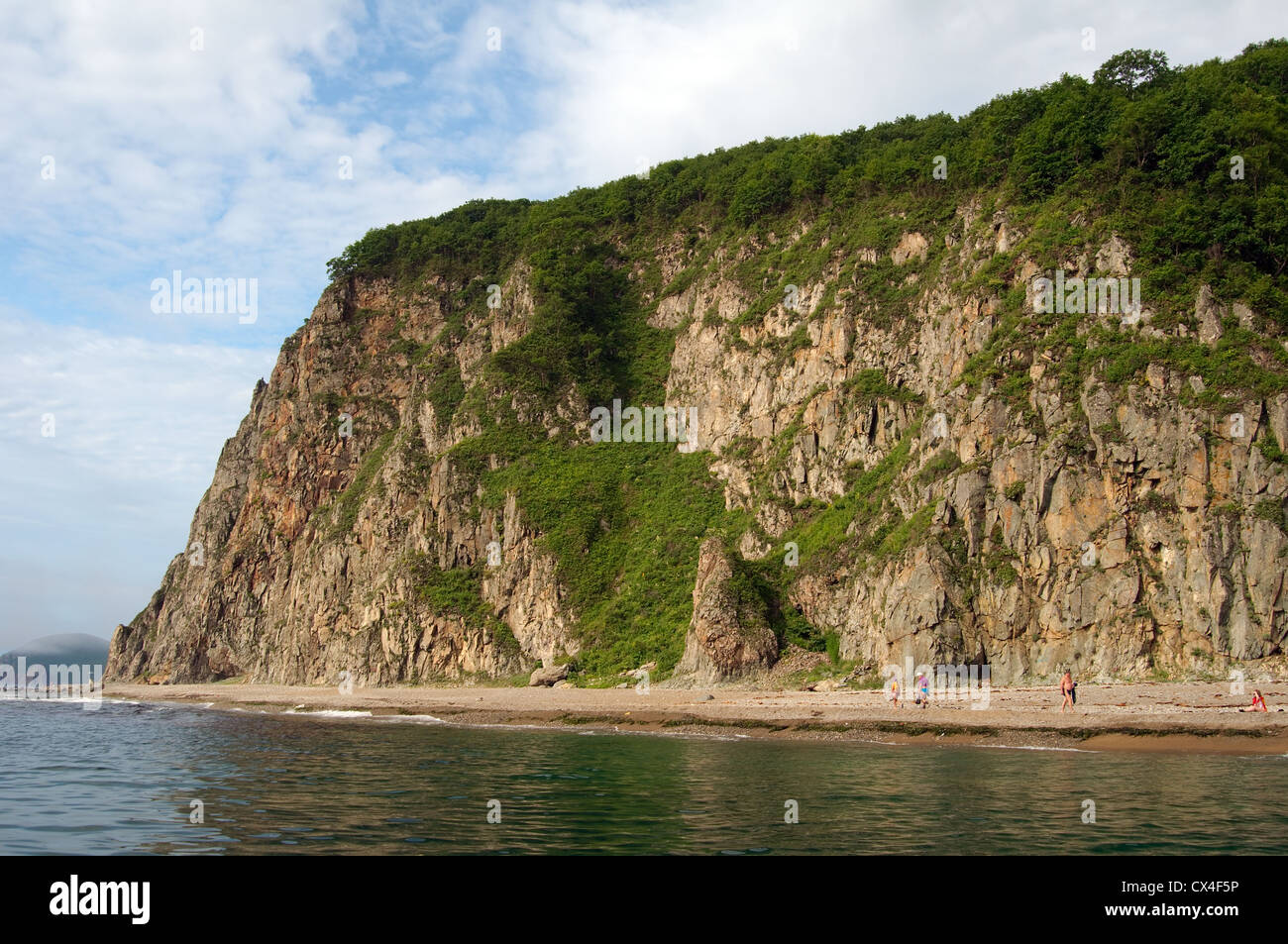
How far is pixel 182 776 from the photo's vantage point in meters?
29.0

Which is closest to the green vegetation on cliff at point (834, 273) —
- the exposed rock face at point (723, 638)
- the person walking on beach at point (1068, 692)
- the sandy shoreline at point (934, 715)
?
the exposed rock face at point (723, 638)

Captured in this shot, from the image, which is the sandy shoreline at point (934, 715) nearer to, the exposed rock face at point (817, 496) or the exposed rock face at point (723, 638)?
the exposed rock face at point (723, 638)

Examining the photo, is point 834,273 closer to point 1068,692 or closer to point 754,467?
point 754,467

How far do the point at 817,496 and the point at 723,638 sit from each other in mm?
13656

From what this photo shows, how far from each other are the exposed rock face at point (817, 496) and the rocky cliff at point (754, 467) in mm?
216

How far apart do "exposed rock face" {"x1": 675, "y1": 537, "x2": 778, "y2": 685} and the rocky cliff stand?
0.19 meters

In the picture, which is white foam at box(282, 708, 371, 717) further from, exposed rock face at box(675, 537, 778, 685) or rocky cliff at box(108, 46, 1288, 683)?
exposed rock face at box(675, 537, 778, 685)

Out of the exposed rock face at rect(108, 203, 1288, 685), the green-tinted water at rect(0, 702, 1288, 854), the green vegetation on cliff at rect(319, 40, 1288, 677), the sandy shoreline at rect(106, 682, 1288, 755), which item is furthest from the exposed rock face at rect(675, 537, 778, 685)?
the green-tinted water at rect(0, 702, 1288, 854)

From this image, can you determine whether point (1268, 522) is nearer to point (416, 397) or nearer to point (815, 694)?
point (815, 694)

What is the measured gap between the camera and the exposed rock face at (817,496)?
138 feet

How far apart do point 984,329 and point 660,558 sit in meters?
27.6

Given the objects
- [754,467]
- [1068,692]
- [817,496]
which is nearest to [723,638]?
[817,496]

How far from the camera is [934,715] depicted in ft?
125
